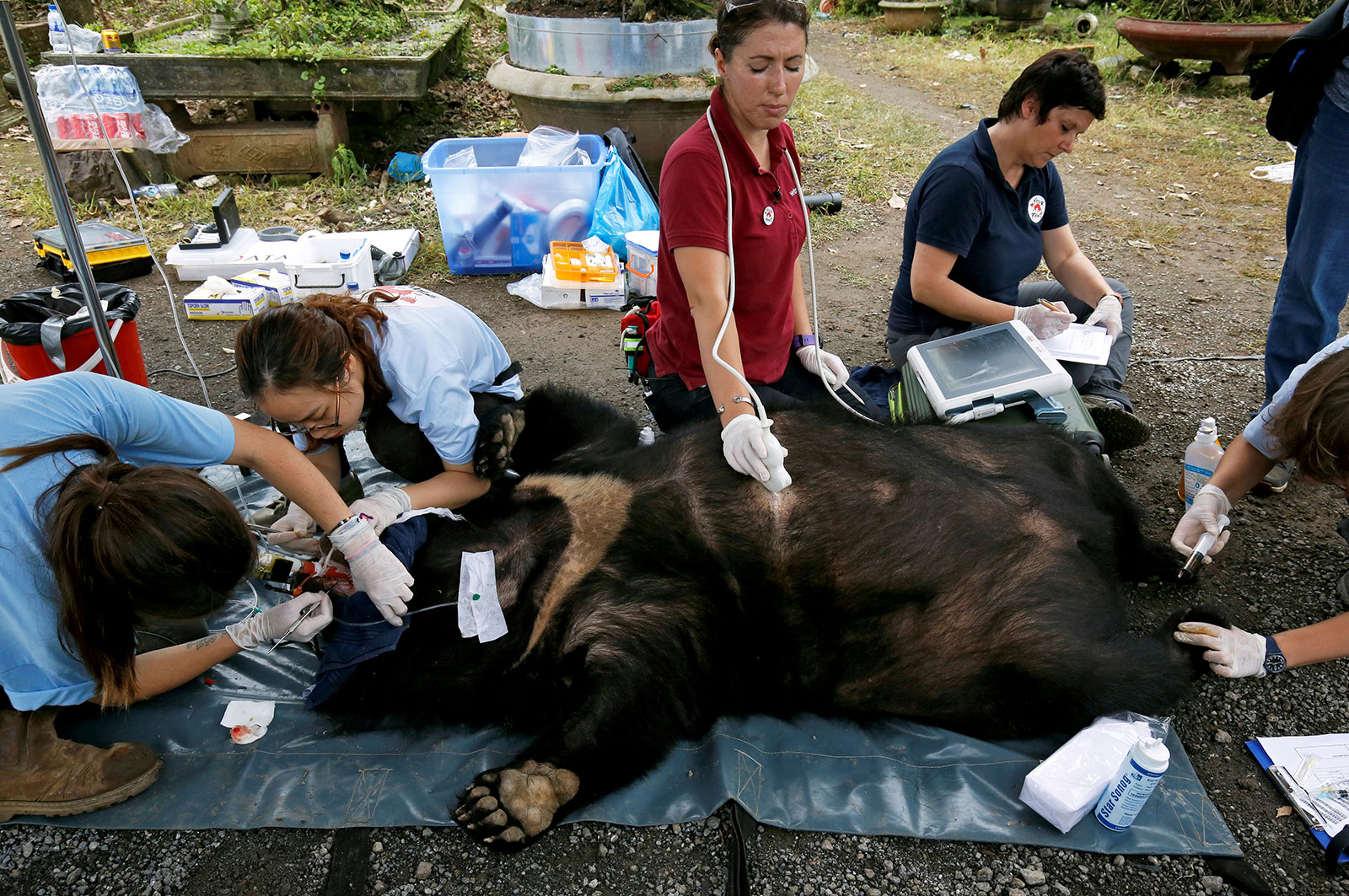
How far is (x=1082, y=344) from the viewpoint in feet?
11.2

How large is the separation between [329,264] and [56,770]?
309 cm

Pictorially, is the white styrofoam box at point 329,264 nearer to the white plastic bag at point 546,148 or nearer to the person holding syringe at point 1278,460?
the white plastic bag at point 546,148

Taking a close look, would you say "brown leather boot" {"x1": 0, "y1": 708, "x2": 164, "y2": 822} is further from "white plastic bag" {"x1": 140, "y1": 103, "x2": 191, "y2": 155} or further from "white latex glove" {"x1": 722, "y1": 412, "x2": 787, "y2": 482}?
"white plastic bag" {"x1": 140, "y1": 103, "x2": 191, "y2": 155}

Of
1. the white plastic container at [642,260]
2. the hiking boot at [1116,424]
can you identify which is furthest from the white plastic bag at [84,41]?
the hiking boot at [1116,424]

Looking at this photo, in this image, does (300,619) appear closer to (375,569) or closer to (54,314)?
(375,569)

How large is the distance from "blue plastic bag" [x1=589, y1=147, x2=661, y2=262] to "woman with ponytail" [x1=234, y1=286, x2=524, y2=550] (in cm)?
214

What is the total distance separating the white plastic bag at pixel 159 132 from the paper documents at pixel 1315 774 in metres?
7.48

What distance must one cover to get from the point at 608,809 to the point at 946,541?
116cm

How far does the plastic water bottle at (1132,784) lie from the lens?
189cm

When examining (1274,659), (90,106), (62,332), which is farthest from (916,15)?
(62,332)

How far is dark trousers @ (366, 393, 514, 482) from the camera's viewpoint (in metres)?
2.89

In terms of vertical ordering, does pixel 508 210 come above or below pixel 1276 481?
above

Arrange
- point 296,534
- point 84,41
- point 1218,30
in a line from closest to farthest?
point 296,534 < point 84,41 < point 1218,30

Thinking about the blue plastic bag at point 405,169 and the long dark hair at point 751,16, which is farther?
the blue plastic bag at point 405,169
